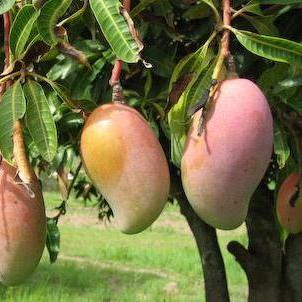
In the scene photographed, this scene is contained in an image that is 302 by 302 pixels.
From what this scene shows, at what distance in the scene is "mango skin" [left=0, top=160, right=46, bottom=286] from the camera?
2.19 ft

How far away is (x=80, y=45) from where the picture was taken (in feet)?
3.86

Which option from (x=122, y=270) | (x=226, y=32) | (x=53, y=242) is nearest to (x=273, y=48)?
(x=226, y=32)

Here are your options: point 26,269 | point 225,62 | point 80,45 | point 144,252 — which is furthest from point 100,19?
point 144,252

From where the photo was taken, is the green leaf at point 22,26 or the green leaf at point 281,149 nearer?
the green leaf at point 22,26

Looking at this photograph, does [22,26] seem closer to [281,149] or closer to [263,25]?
[263,25]

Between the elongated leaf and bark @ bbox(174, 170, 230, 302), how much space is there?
1.74 m

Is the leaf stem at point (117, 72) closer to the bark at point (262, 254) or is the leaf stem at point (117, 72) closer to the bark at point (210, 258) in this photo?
the bark at point (262, 254)

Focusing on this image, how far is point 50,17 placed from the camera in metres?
0.69

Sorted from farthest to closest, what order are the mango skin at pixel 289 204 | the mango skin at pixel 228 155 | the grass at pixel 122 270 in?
1. the grass at pixel 122 270
2. the mango skin at pixel 289 204
3. the mango skin at pixel 228 155

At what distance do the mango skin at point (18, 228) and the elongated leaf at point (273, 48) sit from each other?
24cm

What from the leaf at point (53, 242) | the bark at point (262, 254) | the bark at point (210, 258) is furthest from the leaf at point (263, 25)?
the bark at point (210, 258)

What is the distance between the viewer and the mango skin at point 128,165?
0.62m

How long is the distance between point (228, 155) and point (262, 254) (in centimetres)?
178

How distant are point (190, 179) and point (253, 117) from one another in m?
0.07
